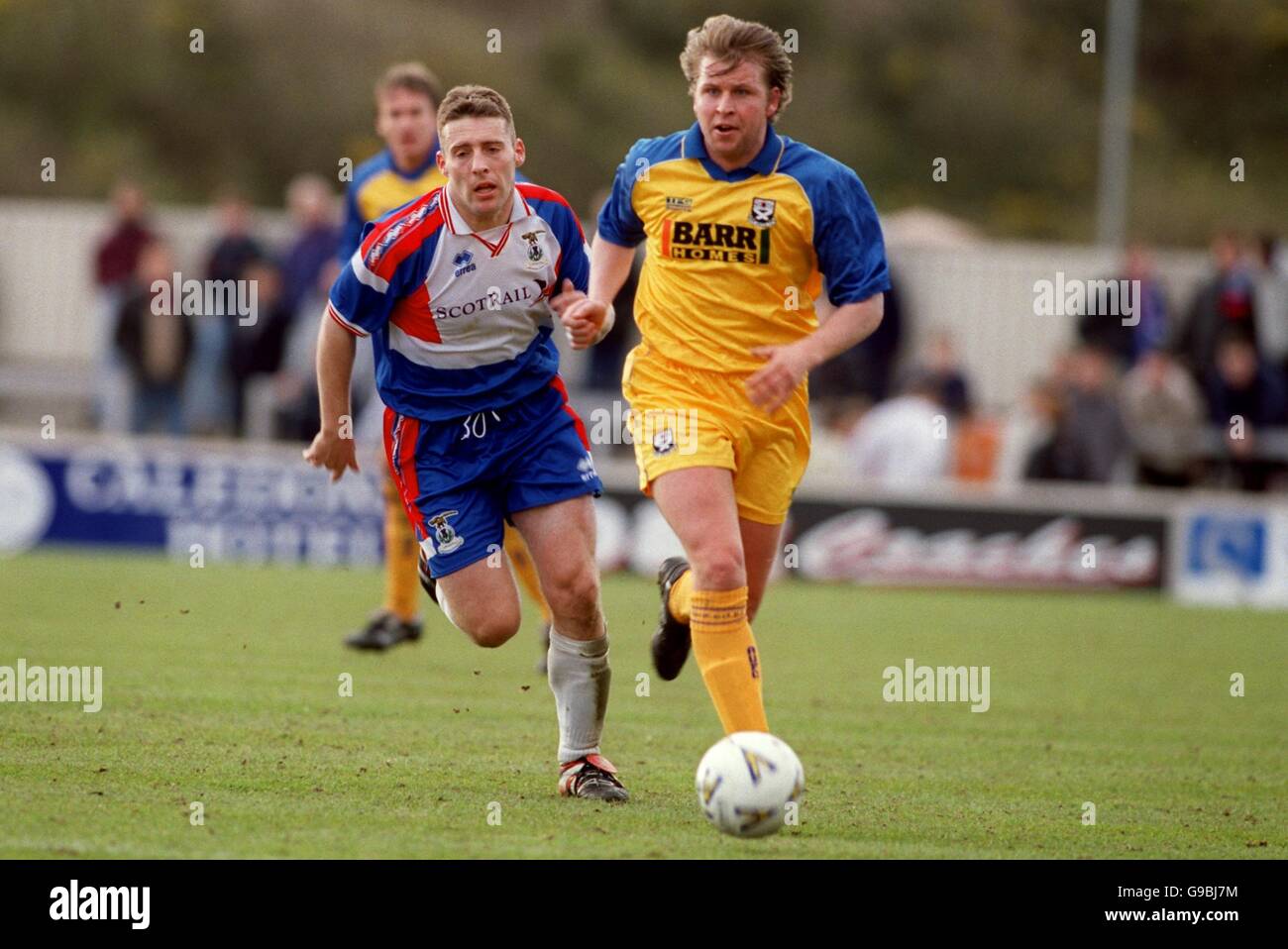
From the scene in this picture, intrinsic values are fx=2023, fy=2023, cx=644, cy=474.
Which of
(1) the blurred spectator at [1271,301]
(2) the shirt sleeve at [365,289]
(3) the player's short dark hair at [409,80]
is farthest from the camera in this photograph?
(1) the blurred spectator at [1271,301]

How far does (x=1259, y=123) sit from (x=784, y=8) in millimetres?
10087

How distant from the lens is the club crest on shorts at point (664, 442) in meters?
6.75

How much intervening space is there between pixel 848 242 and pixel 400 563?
4.26 m

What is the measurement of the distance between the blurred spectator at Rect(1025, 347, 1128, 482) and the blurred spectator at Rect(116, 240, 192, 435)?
25.1 feet

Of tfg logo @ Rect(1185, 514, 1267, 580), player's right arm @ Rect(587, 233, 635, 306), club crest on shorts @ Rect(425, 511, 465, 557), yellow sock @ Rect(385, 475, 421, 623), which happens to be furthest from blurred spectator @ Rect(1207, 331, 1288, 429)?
club crest on shorts @ Rect(425, 511, 465, 557)

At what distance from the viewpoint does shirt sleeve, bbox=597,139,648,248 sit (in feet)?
23.3

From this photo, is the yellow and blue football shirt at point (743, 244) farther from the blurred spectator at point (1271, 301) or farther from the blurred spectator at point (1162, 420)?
the blurred spectator at point (1271, 301)

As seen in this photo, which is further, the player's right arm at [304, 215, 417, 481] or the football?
the player's right arm at [304, 215, 417, 481]

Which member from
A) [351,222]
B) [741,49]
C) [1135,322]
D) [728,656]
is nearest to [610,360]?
[1135,322]

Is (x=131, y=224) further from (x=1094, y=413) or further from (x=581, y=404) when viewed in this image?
(x=1094, y=413)

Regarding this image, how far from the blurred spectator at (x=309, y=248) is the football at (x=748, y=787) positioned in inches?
494

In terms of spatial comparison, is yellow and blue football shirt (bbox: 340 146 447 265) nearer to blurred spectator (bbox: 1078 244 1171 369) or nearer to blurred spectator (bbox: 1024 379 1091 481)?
blurred spectator (bbox: 1024 379 1091 481)
